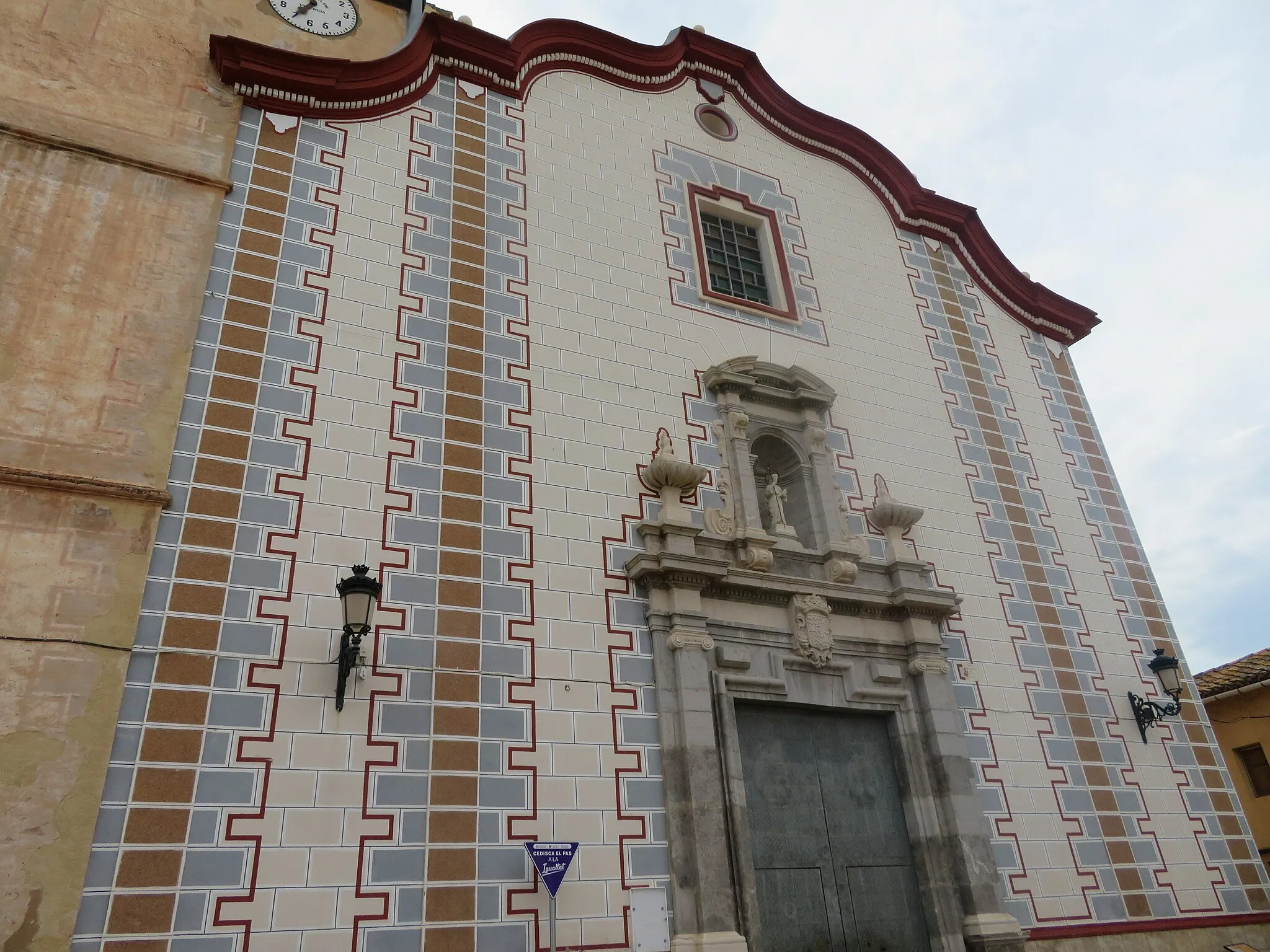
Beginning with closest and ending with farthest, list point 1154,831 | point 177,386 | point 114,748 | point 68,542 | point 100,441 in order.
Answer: point 114,748, point 68,542, point 100,441, point 177,386, point 1154,831

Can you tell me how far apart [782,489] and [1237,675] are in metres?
8.94

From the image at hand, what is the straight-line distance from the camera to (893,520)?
26.3 ft

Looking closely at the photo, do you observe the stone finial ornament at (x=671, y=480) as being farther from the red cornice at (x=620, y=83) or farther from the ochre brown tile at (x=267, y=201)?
the red cornice at (x=620, y=83)

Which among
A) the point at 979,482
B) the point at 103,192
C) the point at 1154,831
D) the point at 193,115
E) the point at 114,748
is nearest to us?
the point at 114,748

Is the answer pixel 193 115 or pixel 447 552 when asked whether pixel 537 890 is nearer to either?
pixel 447 552

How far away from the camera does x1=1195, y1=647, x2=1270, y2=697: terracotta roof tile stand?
41.1 feet

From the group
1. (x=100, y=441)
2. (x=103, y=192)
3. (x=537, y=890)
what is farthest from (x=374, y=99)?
(x=537, y=890)

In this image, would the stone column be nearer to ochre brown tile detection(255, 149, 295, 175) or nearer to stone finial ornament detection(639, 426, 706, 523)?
stone finial ornament detection(639, 426, 706, 523)

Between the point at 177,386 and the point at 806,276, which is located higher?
the point at 806,276

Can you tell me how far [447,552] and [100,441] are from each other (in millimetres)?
2146

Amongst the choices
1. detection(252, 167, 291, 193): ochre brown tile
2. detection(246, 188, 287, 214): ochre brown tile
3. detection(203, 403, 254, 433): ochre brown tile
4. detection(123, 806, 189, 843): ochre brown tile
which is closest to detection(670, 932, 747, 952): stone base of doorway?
detection(123, 806, 189, 843): ochre brown tile

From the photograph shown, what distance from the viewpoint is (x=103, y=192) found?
6.47m

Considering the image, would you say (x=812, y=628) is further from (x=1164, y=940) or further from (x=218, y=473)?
(x=218, y=473)

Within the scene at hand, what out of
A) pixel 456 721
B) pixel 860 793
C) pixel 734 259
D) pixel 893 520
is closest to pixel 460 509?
pixel 456 721
